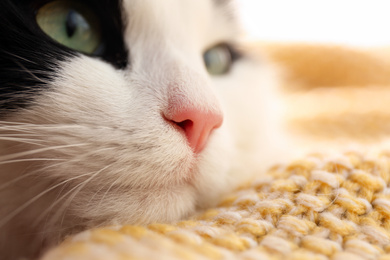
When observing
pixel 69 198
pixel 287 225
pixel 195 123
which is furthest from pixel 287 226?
pixel 69 198

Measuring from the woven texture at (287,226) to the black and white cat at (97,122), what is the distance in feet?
0.21

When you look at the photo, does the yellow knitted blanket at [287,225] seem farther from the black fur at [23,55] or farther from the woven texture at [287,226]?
the black fur at [23,55]

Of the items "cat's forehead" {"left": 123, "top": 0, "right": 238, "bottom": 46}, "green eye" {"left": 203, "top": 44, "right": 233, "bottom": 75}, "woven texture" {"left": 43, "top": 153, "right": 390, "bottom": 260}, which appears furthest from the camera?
"green eye" {"left": 203, "top": 44, "right": 233, "bottom": 75}

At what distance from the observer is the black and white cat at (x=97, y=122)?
481 millimetres

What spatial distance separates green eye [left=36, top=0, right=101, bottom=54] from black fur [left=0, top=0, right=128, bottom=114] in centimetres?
2

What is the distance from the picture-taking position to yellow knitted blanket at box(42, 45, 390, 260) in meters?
0.38

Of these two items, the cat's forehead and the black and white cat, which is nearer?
the black and white cat

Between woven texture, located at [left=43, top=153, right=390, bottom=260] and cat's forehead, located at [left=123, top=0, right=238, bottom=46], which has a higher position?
cat's forehead, located at [left=123, top=0, right=238, bottom=46]

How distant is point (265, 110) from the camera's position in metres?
0.93

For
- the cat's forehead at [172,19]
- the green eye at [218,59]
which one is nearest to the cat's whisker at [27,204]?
the cat's forehead at [172,19]

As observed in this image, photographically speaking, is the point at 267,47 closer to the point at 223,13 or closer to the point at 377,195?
the point at 223,13

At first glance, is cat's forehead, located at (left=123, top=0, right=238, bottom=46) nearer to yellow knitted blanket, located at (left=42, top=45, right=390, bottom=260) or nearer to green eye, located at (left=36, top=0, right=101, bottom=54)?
green eye, located at (left=36, top=0, right=101, bottom=54)

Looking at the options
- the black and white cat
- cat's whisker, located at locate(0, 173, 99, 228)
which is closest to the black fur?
the black and white cat

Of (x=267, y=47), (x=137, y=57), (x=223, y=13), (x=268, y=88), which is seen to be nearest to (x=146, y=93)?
(x=137, y=57)
